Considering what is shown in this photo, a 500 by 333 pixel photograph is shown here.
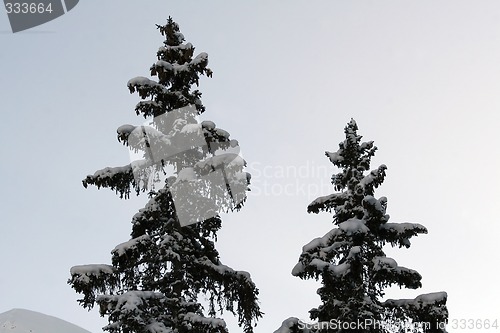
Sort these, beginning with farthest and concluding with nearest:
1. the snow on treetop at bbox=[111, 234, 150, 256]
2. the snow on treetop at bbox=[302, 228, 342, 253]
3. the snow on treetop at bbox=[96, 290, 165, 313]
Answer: the snow on treetop at bbox=[302, 228, 342, 253] → the snow on treetop at bbox=[111, 234, 150, 256] → the snow on treetop at bbox=[96, 290, 165, 313]

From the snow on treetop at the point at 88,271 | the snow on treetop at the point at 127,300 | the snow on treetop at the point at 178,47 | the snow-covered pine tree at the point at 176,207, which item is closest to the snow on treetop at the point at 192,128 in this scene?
the snow-covered pine tree at the point at 176,207

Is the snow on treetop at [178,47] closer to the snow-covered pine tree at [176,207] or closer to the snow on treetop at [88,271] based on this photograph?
the snow-covered pine tree at [176,207]

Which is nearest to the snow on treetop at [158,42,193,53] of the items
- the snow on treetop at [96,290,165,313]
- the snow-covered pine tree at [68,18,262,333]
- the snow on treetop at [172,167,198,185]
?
the snow-covered pine tree at [68,18,262,333]

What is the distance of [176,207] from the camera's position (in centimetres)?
1348

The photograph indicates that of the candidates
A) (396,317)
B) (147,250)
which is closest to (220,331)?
(147,250)

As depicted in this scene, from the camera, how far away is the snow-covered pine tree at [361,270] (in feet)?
45.9

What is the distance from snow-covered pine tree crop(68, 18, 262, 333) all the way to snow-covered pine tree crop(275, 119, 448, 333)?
201 cm

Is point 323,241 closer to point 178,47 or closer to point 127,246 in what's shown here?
point 127,246

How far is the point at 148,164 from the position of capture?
1399 cm

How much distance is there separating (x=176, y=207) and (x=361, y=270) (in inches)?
210

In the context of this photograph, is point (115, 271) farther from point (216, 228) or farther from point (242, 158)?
point (242, 158)

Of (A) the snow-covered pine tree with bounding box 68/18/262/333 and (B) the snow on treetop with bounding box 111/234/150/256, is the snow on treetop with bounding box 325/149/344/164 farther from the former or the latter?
(B) the snow on treetop with bounding box 111/234/150/256

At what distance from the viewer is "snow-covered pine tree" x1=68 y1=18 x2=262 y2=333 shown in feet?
42.2

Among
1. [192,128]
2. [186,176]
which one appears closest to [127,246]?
[186,176]
